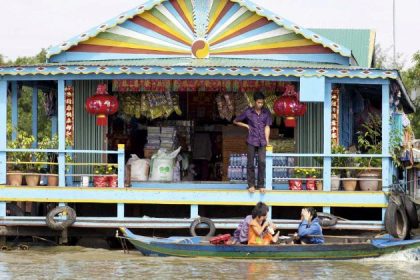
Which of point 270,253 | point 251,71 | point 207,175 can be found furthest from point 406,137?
point 270,253

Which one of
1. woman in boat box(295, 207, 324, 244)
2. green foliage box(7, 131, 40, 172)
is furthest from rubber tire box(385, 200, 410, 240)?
green foliage box(7, 131, 40, 172)

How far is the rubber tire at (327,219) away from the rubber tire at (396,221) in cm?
85

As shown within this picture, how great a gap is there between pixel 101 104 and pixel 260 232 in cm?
440

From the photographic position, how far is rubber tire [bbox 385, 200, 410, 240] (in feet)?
57.5

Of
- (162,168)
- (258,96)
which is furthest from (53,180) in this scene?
(258,96)

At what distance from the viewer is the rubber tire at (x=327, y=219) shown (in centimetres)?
1747

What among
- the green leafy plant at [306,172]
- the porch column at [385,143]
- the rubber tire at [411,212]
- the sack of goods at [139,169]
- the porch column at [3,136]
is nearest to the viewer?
the porch column at [385,143]

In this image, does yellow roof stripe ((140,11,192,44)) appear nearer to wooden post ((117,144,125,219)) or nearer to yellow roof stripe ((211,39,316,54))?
yellow roof stripe ((211,39,316,54))

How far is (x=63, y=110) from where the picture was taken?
18.3 metres

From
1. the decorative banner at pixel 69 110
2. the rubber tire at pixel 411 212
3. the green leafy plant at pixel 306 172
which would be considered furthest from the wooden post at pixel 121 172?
the rubber tire at pixel 411 212

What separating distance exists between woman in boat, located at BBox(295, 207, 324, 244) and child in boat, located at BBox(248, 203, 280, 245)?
39 cm

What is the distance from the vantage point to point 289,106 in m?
18.9

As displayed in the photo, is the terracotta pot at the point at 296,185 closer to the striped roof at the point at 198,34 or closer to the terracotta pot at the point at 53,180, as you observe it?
the striped roof at the point at 198,34

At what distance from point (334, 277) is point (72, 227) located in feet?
16.4
